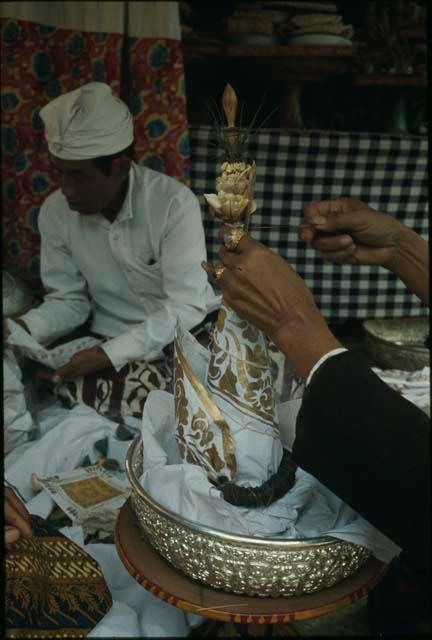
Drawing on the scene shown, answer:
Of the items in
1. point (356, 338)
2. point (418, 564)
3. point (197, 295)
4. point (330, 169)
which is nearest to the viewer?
point (418, 564)

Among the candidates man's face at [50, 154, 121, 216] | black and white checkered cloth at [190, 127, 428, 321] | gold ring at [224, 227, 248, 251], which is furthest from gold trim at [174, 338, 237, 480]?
black and white checkered cloth at [190, 127, 428, 321]

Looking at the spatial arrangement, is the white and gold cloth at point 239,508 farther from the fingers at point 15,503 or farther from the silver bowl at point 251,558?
the fingers at point 15,503

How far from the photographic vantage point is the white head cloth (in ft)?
5.84

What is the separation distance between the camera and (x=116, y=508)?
1588 mm

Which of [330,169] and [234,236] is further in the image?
[330,169]

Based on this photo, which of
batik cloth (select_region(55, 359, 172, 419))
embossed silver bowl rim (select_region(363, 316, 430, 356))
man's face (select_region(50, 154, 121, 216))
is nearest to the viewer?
man's face (select_region(50, 154, 121, 216))

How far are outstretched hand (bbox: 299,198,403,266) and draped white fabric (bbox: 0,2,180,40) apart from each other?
1627mm

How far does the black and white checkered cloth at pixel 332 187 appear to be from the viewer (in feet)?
10.2

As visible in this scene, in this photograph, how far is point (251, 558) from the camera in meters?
0.89

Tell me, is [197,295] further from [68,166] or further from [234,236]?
[234,236]

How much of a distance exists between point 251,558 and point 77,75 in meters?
2.16

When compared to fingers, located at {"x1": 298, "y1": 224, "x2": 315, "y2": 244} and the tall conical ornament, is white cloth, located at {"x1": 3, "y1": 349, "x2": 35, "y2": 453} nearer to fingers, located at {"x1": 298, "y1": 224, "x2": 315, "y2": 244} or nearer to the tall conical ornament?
the tall conical ornament

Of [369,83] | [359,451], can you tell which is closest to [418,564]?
[359,451]

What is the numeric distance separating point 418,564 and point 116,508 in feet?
3.05
